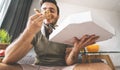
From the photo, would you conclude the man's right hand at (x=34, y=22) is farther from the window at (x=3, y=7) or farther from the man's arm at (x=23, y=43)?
the window at (x=3, y=7)

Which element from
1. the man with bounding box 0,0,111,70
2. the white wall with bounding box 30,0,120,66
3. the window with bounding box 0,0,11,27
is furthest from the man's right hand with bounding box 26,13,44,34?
the white wall with bounding box 30,0,120,66

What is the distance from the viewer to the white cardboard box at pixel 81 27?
35.6 inches

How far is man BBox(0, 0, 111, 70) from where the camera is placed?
99 centimetres

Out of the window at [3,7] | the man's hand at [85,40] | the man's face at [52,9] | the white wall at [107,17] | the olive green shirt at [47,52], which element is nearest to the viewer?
the man's hand at [85,40]

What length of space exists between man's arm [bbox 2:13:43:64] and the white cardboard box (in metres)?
0.12

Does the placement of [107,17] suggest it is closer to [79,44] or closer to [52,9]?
[52,9]

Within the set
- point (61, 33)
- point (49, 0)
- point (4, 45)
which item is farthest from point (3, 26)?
point (61, 33)

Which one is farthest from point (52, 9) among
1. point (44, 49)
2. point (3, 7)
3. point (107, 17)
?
point (107, 17)

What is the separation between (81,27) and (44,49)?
0.40 meters

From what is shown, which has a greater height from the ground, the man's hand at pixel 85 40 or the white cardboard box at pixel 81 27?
the white cardboard box at pixel 81 27

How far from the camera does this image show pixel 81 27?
0.95 m

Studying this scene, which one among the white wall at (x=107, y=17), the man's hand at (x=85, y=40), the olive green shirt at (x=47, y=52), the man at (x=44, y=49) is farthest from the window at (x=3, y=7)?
the man's hand at (x=85, y=40)

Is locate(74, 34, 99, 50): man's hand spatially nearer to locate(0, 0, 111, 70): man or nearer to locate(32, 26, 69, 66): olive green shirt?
locate(0, 0, 111, 70): man

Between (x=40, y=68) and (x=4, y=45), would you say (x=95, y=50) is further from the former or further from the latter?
(x=40, y=68)
